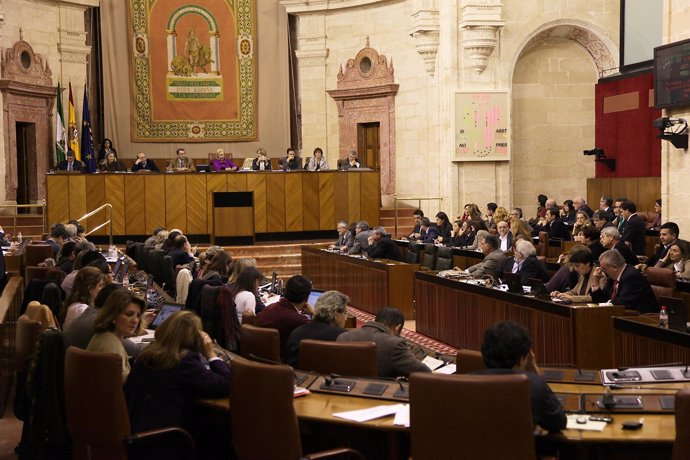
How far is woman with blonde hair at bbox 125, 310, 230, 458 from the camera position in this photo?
14.1ft

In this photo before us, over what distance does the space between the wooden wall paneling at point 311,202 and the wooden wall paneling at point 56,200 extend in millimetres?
4045

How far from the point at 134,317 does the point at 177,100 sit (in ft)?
52.1

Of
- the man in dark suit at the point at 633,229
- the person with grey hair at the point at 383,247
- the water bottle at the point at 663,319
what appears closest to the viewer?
the water bottle at the point at 663,319

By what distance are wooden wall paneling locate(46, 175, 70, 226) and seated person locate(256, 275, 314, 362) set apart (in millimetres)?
10558

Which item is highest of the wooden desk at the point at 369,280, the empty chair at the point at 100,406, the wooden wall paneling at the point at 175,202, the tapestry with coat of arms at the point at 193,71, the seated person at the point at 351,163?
the tapestry with coat of arms at the point at 193,71

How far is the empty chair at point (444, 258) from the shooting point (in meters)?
11.8

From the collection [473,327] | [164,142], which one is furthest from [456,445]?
[164,142]

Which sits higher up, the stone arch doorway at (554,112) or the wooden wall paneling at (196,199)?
the stone arch doorway at (554,112)

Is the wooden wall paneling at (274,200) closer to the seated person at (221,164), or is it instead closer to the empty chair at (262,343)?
the seated person at (221,164)

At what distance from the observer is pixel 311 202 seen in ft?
55.1

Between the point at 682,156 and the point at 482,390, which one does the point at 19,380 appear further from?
the point at 682,156

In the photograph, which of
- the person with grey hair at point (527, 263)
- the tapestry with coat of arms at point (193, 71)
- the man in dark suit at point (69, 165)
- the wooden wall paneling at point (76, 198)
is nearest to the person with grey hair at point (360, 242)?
the person with grey hair at point (527, 263)

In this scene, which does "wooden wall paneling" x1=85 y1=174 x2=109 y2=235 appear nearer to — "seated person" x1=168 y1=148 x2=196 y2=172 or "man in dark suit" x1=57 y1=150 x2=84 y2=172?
"man in dark suit" x1=57 y1=150 x2=84 y2=172

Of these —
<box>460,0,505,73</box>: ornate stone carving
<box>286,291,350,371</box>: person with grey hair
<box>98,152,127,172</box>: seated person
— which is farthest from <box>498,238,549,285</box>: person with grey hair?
<box>98,152,127,172</box>: seated person
